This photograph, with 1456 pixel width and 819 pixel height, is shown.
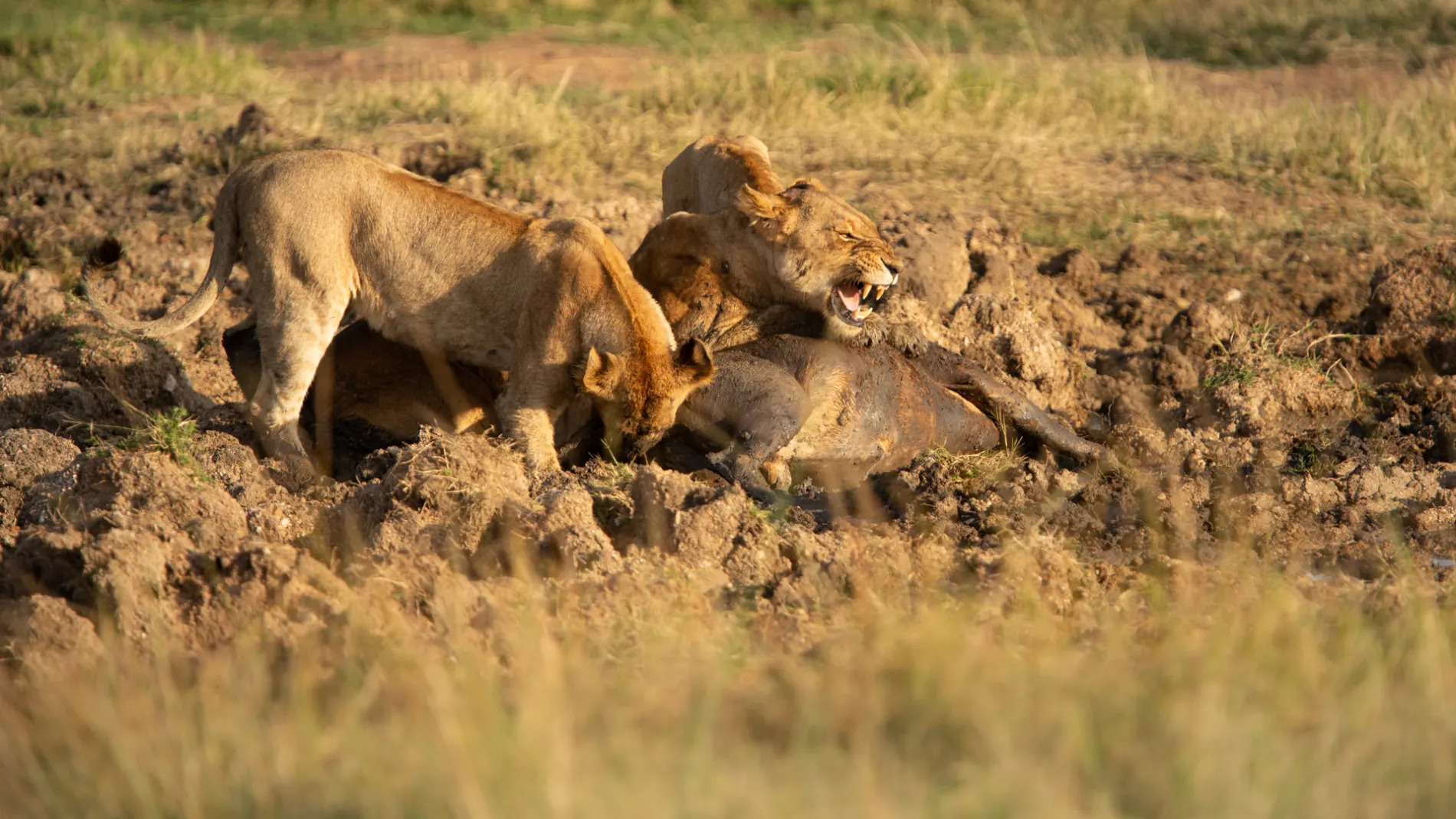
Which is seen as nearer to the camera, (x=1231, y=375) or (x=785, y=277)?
(x=785, y=277)

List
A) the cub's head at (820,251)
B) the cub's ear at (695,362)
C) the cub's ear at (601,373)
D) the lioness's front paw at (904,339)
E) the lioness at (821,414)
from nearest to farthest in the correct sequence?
the cub's ear at (601,373) < the cub's ear at (695,362) < the lioness at (821,414) < the cub's head at (820,251) < the lioness's front paw at (904,339)

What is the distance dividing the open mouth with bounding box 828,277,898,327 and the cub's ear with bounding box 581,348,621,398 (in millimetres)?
1271

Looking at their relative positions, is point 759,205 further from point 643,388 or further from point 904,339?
point 643,388

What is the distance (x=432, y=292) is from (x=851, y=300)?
180 centimetres

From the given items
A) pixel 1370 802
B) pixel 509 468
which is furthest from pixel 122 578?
pixel 1370 802

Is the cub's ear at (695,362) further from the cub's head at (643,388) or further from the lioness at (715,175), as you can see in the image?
the lioness at (715,175)

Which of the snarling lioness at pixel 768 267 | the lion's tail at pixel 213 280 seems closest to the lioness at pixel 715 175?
the snarling lioness at pixel 768 267

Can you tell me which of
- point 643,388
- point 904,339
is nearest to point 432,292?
point 643,388

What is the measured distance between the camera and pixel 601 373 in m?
5.94

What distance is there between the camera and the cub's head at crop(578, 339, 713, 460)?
5.98 meters

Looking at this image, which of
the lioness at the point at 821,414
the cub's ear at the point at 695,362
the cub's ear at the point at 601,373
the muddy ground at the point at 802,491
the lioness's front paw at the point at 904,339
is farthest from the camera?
the lioness's front paw at the point at 904,339

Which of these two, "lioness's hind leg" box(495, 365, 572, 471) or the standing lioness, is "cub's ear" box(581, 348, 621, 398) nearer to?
the standing lioness

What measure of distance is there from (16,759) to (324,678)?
0.76m

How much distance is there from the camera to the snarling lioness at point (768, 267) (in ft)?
22.2
